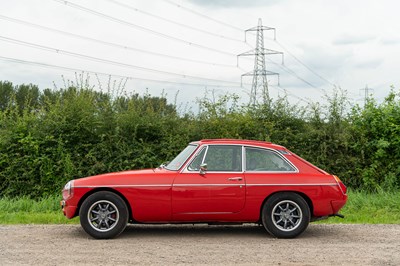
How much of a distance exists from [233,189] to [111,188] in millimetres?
1944

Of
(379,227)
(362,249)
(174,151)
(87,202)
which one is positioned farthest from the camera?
(174,151)

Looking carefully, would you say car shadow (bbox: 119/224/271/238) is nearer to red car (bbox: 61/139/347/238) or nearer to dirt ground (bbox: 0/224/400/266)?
dirt ground (bbox: 0/224/400/266)

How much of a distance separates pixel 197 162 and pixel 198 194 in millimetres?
574

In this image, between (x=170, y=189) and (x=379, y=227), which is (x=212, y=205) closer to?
(x=170, y=189)

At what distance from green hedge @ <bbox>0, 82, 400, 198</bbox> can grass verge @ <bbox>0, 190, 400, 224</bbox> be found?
2.25 feet

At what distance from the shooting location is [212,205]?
29.5 feet

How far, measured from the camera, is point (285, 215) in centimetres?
912

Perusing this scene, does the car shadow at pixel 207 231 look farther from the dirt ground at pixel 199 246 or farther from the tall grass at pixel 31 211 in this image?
the tall grass at pixel 31 211

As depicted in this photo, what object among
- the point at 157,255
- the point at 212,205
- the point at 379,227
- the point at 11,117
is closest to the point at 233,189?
the point at 212,205

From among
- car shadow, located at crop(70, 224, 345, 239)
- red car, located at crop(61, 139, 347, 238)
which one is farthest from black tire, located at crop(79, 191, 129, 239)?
car shadow, located at crop(70, 224, 345, 239)

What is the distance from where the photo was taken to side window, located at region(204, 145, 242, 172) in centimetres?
926

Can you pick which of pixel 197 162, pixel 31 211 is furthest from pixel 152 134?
pixel 197 162

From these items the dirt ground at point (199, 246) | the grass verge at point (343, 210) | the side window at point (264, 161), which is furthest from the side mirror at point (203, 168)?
the grass verge at point (343, 210)

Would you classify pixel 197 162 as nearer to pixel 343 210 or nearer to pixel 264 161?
pixel 264 161
